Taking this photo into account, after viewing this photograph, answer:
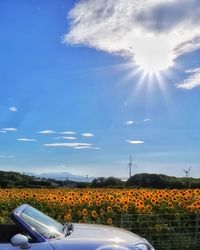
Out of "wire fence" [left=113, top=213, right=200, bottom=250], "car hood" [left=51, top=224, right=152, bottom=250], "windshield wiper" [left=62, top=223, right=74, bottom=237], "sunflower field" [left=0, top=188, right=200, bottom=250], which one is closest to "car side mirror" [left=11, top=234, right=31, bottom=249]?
"car hood" [left=51, top=224, right=152, bottom=250]

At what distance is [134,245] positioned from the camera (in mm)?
8023

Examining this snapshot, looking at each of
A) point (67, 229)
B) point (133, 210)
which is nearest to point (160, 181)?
point (133, 210)

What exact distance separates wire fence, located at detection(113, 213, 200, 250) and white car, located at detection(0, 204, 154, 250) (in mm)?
4184

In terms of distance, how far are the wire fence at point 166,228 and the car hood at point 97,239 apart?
419 cm

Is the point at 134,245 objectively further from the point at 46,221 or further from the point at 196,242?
the point at 196,242

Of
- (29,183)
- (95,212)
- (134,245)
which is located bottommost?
(134,245)

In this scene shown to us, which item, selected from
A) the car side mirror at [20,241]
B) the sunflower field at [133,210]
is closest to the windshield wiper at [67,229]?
the car side mirror at [20,241]

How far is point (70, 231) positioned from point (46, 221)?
14.4 inches

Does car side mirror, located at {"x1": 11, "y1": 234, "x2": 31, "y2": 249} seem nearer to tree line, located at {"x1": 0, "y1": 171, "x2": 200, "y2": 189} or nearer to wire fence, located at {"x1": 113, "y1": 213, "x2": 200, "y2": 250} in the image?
wire fence, located at {"x1": 113, "y1": 213, "x2": 200, "y2": 250}

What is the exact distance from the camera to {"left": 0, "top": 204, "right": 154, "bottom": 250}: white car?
25.1 ft

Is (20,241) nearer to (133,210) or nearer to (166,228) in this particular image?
(166,228)

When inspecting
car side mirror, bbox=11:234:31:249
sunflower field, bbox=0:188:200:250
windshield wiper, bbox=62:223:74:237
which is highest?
sunflower field, bbox=0:188:200:250

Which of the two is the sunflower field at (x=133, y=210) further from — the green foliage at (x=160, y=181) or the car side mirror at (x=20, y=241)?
the green foliage at (x=160, y=181)

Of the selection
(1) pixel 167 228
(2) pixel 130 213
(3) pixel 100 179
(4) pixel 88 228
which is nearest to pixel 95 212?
(2) pixel 130 213
